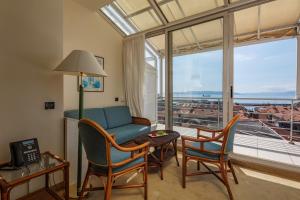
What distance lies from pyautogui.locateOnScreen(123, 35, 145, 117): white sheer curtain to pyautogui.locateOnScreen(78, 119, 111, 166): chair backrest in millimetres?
2190

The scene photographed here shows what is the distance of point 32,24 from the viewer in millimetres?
1682

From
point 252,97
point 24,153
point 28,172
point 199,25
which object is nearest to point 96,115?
point 24,153

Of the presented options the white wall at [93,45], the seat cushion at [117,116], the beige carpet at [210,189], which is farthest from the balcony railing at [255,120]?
the white wall at [93,45]

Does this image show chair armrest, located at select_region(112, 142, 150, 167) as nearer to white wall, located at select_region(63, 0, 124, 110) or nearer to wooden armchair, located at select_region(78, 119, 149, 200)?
wooden armchair, located at select_region(78, 119, 149, 200)

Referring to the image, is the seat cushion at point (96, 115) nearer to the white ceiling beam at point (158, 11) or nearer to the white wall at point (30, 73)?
the white wall at point (30, 73)

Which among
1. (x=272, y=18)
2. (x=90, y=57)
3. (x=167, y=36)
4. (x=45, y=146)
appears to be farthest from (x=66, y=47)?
(x=272, y=18)

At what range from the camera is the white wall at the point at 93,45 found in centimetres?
278

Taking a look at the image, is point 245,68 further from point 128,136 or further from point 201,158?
point 128,136

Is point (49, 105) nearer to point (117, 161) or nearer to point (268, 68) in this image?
point (117, 161)

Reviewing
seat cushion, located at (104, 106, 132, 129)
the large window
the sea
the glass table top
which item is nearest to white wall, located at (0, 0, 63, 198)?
the glass table top

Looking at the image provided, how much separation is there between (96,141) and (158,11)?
2.70 metres

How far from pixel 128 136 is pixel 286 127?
3216mm

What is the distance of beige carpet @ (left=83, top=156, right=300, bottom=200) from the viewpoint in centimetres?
179

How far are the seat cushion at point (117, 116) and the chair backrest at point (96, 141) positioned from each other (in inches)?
65.1
